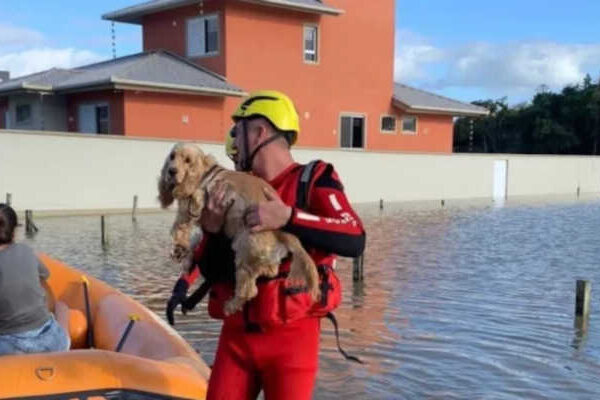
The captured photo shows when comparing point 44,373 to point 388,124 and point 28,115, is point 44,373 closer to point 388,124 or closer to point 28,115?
point 28,115

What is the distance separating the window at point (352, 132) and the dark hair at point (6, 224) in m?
27.2

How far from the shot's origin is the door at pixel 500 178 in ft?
115

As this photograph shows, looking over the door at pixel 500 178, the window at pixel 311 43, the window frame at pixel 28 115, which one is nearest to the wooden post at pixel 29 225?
the window frame at pixel 28 115

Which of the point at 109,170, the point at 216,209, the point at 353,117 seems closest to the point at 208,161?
the point at 216,209

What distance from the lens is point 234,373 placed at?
2.84 metres

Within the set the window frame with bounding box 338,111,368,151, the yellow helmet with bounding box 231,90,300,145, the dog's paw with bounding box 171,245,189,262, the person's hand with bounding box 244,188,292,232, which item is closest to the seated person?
the dog's paw with bounding box 171,245,189,262

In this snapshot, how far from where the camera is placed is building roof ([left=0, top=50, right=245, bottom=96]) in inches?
965

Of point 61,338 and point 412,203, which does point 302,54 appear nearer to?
point 412,203

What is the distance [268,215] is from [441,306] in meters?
7.51

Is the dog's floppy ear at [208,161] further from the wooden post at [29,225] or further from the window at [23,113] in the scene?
the window at [23,113]

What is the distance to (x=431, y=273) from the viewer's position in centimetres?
1245

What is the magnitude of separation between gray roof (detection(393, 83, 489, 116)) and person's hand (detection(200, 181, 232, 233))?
30.5m

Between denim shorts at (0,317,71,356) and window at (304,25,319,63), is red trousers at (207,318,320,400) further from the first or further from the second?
window at (304,25,319,63)

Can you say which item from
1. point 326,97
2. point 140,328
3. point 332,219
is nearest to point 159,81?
point 326,97
